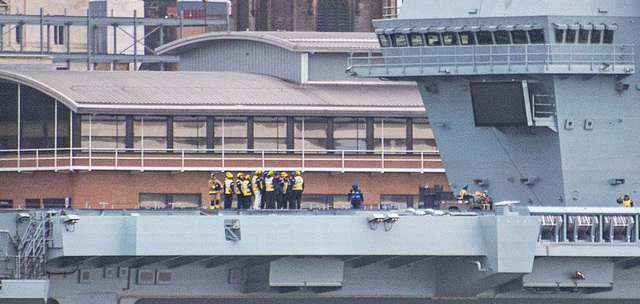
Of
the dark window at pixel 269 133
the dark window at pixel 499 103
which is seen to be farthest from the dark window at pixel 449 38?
the dark window at pixel 269 133

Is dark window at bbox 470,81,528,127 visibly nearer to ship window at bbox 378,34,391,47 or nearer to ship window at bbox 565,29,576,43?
ship window at bbox 565,29,576,43

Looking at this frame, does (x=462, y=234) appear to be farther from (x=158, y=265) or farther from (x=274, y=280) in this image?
(x=158, y=265)

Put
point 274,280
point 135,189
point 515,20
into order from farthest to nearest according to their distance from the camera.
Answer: point 135,189 < point 515,20 < point 274,280

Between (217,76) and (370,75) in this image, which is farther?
(217,76)

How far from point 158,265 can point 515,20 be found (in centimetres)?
1387

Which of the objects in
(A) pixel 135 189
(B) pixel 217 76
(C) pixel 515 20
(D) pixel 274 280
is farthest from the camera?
(B) pixel 217 76

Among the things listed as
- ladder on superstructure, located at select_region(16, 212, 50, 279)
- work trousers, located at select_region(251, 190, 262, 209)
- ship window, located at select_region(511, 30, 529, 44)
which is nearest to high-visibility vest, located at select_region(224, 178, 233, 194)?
work trousers, located at select_region(251, 190, 262, 209)

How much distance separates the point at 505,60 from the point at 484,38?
1042mm

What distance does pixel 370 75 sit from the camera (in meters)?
47.8

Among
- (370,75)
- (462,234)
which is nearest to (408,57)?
(370,75)

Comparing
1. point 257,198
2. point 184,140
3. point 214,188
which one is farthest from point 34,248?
point 184,140

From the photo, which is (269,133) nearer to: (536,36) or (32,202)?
(32,202)

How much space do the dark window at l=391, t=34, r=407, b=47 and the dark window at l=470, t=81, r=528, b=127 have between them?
2921mm

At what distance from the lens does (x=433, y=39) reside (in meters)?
47.5
